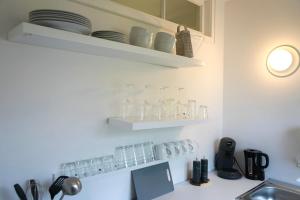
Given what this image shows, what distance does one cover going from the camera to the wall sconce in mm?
1900

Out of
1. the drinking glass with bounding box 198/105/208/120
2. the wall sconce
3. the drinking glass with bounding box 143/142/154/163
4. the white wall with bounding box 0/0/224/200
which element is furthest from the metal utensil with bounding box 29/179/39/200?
the wall sconce

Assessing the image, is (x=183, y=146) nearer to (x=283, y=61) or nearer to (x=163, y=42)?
(x=163, y=42)

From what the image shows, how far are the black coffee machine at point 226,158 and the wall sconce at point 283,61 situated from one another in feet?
2.24

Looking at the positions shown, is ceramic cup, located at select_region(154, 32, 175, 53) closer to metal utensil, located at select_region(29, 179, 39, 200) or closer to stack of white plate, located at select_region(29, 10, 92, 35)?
stack of white plate, located at select_region(29, 10, 92, 35)

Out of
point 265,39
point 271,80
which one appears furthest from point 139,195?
point 265,39

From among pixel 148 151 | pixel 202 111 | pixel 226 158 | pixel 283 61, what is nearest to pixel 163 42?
pixel 148 151

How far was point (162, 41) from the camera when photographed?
4.75 ft

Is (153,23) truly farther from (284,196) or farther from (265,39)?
(284,196)

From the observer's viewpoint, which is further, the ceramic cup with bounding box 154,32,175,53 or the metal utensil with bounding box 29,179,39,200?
the ceramic cup with bounding box 154,32,175,53

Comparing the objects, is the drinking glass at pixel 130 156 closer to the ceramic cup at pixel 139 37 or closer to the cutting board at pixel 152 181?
the cutting board at pixel 152 181

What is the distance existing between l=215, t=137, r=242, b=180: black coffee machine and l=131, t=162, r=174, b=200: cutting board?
58 cm

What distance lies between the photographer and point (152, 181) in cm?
166

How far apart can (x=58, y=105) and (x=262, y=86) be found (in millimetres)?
1643

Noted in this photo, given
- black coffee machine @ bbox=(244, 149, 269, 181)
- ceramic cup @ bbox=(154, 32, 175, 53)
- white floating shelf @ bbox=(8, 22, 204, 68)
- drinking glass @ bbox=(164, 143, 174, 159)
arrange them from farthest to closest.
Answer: black coffee machine @ bbox=(244, 149, 269, 181)
drinking glass @ bbox=(164, 143, 174, 159)
ceramic cup @ bbox=(154, 32, 175, 53)
white floating shelf @ bbox=(8, 22, 204, 68)
